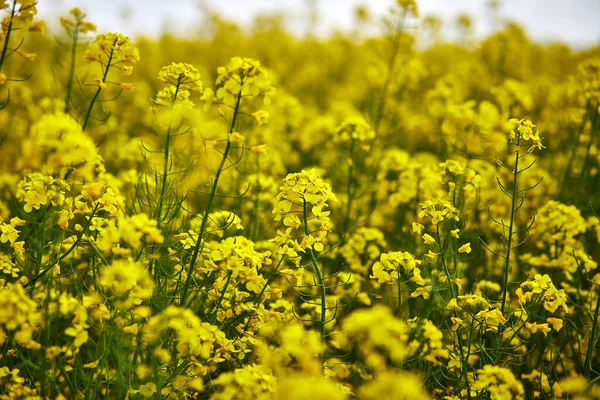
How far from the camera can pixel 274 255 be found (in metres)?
3.24

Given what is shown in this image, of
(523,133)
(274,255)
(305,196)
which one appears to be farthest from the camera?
(274,255)

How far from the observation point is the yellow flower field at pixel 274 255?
80.3 inches

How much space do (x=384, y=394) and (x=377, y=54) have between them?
8.87 meters

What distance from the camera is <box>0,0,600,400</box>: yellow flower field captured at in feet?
6.69

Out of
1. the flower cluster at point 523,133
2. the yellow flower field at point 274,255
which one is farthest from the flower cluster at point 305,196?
the flower cluster at point 523,133

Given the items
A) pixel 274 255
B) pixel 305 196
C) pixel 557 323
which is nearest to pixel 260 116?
pixel 305 196

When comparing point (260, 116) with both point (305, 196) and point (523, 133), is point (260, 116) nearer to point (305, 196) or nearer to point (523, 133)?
point (305, 196)

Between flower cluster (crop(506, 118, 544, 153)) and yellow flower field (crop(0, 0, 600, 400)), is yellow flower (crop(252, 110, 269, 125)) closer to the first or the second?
yellow flower field (crop(0, 0, 600, 400))

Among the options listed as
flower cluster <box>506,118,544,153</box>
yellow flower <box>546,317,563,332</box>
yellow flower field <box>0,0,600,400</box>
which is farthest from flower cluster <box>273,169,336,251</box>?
yellow flower <box>546,317,563,332</box>

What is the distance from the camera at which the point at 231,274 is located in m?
2.25

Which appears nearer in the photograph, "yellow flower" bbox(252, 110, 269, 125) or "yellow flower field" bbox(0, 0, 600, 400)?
"yellow flower field" bbox(0, 0, 600, 400)

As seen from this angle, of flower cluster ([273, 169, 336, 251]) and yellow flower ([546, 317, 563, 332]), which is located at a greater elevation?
flower cluster ([273, 169, 336, 251])

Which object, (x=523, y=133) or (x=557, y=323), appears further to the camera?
(x=523, y=133)

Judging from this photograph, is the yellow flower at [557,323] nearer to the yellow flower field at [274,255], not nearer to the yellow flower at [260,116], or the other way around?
the yellow flower field at [274,255]
